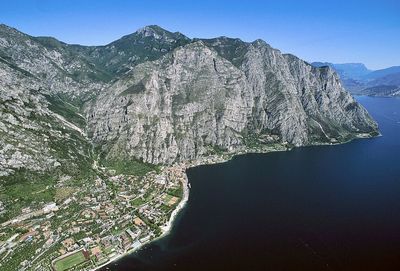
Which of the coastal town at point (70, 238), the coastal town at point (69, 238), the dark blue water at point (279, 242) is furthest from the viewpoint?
the coastal town at point (69, 238)

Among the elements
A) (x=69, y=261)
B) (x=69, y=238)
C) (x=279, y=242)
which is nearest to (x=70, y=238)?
(x=69, y=238)

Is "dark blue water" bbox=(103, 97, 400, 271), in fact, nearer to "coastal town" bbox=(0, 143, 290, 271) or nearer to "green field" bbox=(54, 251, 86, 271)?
"coastal town" bbox=(0, 143, 290, 271)

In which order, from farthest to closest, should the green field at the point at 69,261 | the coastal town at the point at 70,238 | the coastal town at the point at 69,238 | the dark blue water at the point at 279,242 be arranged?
the coastal town at the point at 69,238, the coastal town at the point at 70,238, the green field at the point at 69,261, the dark blue water at the point at 279,242

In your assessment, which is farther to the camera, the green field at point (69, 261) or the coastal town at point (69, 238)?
the coastal town at point (69, 238)

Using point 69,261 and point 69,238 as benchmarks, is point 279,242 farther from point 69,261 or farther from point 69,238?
point 69,238

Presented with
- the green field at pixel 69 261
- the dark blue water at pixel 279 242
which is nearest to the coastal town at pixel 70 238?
the green field at pixel 69 261

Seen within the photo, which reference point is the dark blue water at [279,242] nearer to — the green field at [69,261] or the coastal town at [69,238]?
the coastal town at [69,238]

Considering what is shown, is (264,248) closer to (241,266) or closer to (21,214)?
(241,266)

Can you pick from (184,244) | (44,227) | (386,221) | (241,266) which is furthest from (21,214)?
(386,221)
